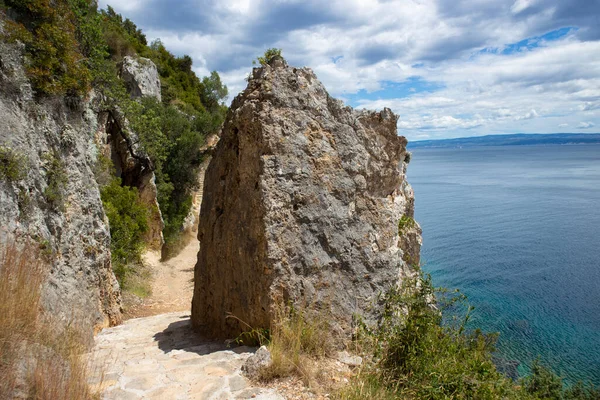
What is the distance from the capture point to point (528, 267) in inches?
947

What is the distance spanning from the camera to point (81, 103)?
30.0 feet

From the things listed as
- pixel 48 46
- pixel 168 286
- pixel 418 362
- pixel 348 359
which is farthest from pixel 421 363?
pixel 168 286

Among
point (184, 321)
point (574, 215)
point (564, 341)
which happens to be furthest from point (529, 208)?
point (184, 321)

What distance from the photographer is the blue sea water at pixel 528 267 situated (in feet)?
52.0

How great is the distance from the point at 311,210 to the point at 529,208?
38323 millimetres

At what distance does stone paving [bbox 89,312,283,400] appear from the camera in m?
4.59

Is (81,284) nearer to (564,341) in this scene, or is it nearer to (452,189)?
(564,341)

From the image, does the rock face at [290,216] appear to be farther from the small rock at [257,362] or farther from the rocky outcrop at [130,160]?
the rocky outcrop at [130,160]

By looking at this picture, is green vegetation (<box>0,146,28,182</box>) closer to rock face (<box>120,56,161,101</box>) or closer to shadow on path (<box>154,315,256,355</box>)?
shadow on path (<box>154,315,256,355</box>)

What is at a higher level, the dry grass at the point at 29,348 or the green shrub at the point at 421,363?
the dry grass at the point at 29,348

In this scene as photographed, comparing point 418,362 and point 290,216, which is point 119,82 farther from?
point 418,362

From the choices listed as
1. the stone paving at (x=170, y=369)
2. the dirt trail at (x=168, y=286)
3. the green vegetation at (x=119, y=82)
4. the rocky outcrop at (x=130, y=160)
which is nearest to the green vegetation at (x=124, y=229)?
the dirt trail at (x=168, y=286)

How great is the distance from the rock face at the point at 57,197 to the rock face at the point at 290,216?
217cm

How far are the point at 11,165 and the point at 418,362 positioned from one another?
19.9ft
